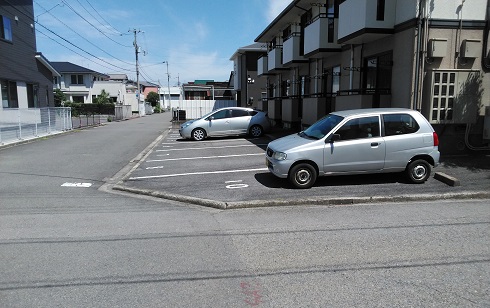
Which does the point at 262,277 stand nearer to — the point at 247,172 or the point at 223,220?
the point at 223,220

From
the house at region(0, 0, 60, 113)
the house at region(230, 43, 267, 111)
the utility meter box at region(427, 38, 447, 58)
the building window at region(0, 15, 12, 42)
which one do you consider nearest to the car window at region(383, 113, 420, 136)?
the utility meter box at region(427, 38, 447, 58)

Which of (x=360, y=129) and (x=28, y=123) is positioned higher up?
(x=360, y=129)

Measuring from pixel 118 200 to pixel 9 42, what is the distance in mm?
18360

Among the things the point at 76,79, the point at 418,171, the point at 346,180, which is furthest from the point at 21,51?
the point at 76,79

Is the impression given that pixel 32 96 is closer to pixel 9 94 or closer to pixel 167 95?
pixel 9 94

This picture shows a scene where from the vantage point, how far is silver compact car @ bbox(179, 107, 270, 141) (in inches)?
682

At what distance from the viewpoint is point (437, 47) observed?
941 centimetres

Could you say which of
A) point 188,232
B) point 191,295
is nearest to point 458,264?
point 191,295

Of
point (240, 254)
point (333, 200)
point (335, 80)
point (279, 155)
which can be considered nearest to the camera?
point (240, 254)

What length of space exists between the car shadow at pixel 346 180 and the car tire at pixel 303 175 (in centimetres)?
23

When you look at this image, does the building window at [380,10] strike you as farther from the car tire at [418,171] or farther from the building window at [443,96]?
the car tire at [418,171]

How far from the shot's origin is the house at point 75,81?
53.5 m

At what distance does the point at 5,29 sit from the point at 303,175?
20634 mm

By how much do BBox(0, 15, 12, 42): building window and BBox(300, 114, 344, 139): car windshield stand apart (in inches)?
767
